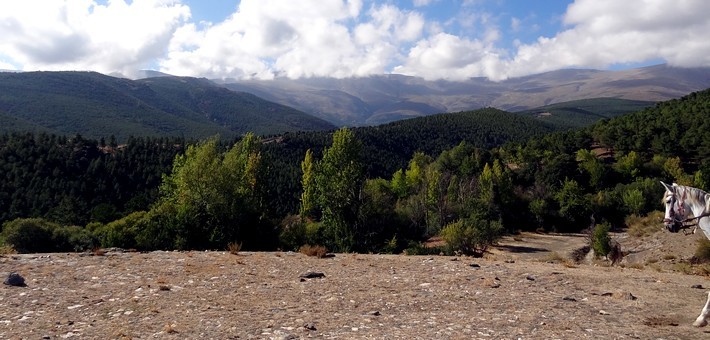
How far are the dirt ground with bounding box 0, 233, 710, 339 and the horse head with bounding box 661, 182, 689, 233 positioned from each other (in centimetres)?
185

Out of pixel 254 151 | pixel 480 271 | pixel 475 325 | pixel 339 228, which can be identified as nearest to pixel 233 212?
pixel 339 228

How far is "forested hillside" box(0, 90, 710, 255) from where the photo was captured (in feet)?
92.1

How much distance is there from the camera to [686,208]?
31.8ft

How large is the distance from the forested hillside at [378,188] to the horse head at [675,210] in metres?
16.0

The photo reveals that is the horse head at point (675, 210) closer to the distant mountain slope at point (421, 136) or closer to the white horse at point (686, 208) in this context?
the white horse at point (686, 208)

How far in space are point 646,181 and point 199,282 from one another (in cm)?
6786

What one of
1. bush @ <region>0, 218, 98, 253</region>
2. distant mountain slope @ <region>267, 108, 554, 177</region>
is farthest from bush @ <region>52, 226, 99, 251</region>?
distant mountain slope @ <region>267, 108, 554, 177</region>

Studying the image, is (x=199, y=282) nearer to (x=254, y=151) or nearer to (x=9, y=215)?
(x=254, y=151)

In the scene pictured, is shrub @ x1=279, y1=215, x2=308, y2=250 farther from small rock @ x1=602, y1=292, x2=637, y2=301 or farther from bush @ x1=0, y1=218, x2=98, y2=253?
small rock @ x1=602, y1=292, x2=637, y2=301

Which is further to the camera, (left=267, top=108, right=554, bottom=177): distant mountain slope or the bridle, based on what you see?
(left=267, top=108, right=554, bottom=177): distant mountain slope

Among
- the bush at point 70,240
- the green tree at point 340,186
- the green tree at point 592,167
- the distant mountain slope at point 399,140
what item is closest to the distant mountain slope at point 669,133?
the green tree at point 592,167

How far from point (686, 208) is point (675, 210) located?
0.66 feet

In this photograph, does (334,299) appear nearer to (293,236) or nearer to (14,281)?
(14,281)

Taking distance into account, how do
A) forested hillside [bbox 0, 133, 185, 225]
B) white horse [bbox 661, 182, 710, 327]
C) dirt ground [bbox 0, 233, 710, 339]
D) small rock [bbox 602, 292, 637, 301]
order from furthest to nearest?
forested hillside [bbox 0, 133, 185, 225] → small rock [bbox 602, 292, 637, 301] → white horse [bbox 661, 182, 710, 327] → dirt ground [bbox 0, 233, 710, 339]
